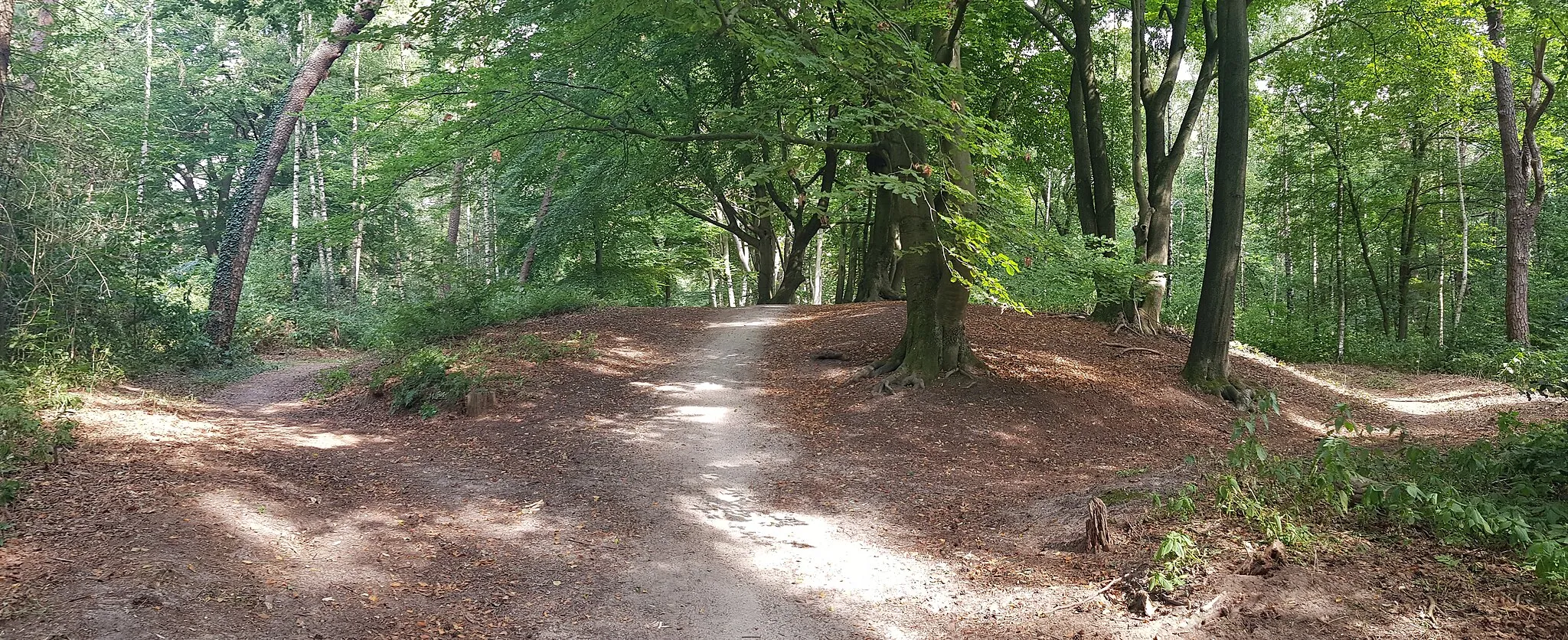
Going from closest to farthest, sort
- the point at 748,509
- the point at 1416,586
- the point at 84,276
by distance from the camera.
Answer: the point at 1416,586, the point at 748,509, the point at 84,276

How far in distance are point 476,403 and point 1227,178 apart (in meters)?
10.2

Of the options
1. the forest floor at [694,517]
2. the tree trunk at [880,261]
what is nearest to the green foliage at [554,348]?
the forest floor at [694,517]

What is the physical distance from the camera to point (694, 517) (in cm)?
666

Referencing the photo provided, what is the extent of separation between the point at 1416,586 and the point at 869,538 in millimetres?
3457

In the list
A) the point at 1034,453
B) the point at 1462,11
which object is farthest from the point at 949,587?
Answer: the point at 1462,11

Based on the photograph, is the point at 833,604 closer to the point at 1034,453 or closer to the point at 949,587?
the point at 949,587

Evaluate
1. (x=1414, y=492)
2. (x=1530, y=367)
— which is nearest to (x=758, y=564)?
(x=1414, y=492)

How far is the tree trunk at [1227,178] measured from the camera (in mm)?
10172

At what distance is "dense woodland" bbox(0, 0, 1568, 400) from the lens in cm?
920

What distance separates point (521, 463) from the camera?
8039 mm

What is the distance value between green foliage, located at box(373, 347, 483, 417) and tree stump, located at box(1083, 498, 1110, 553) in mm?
7698

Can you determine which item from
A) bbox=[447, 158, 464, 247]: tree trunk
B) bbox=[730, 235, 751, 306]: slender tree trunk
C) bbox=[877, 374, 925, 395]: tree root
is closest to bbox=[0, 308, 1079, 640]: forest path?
bbox=[877, 374, 925, 395]: tree root

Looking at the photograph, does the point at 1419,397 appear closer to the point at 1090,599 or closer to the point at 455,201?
the point at 1090,599

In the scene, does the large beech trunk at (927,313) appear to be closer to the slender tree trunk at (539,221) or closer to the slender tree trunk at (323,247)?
the slender tree trunk at (539,221)
